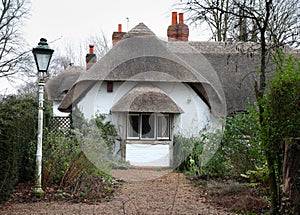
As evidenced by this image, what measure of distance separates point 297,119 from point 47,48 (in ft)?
15.7

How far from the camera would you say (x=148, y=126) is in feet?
40.5

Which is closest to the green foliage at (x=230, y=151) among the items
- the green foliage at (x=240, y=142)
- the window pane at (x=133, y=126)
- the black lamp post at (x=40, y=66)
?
the green foliage at (x=240, y=142)

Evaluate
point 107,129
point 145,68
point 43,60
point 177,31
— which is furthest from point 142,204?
→ point 177,31

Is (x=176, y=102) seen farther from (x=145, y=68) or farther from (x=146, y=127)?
(x=146, y=127)

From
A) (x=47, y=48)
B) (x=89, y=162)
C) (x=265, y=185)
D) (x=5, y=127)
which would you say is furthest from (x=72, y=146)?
(x=265, y=185)

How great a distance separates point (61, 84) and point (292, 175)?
915 inches

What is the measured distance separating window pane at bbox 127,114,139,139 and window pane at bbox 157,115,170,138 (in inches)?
28.0

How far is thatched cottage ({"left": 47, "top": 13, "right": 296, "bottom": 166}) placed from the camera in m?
12.2

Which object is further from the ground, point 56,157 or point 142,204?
point 56,157

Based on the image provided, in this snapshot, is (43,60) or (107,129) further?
(107,129)

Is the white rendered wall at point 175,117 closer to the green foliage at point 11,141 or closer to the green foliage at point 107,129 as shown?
the green foliage at point 107,129

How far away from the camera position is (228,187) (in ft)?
23.9

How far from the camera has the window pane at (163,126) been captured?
12.4 m

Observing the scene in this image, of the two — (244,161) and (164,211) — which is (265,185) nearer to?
(244,161)
